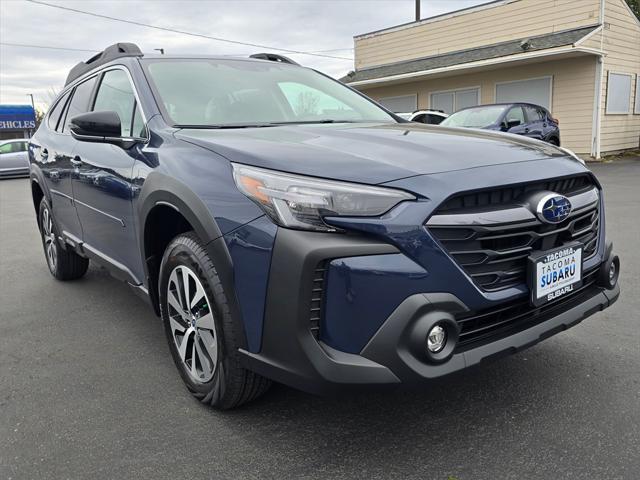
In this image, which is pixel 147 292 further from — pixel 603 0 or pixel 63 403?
pixel 603 0

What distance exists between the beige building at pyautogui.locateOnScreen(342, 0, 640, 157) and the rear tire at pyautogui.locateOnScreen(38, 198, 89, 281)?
43.9 feet

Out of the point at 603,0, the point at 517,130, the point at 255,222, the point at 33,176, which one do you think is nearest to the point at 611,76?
the point at 603,0

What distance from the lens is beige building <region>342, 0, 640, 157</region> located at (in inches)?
602

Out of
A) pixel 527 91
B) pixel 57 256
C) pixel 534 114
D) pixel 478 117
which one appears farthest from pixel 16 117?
pixel 57 256

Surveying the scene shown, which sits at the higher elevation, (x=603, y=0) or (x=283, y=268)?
(x=603, y=0)

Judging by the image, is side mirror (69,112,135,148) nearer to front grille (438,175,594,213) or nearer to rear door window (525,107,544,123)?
front grille (438,175,594,213)

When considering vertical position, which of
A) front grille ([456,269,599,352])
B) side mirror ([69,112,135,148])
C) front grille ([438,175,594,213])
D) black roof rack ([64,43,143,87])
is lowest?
front grille ([456,269,599,352])

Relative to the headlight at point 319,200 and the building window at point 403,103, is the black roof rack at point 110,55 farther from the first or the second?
the building window at point 403,103

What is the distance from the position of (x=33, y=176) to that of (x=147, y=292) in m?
2.81

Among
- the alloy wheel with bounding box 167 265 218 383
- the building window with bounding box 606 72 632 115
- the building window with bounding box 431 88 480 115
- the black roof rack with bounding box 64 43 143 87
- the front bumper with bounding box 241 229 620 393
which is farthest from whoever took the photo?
the building window with bounding box 431 88 480 115

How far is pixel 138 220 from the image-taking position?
114 inches

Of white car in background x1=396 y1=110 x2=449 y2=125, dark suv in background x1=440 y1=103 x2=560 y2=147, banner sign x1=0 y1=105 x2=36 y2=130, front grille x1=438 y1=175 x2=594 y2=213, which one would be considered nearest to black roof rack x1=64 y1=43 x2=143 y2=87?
front grille x1=438 y1=175 x2=594 y2=213

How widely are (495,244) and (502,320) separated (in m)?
0.32

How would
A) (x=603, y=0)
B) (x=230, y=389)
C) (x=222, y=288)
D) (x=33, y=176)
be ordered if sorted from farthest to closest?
(x=603, y=0) < (x=33, y=176) < (x=230, y=389) < (x=222, y=288)
